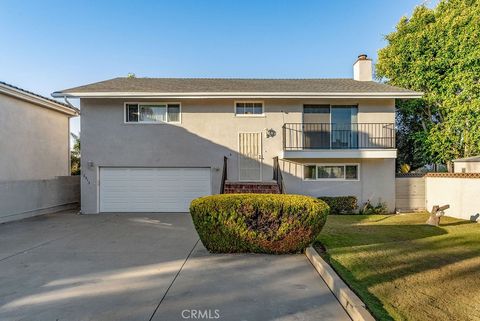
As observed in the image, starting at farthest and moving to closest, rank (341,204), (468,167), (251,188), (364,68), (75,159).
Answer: (75,159) → (364,68) → (468,167) → (341,204) → (251,188)

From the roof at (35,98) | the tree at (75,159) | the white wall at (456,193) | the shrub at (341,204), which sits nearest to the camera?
the white wall at (456,193)

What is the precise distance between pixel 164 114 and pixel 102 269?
842 centimetres

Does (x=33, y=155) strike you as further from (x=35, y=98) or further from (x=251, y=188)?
(x=251, y=188)

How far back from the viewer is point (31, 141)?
12508 millimetres

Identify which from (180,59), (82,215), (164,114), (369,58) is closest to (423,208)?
(369,58)

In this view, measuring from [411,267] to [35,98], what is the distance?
14.1 metres

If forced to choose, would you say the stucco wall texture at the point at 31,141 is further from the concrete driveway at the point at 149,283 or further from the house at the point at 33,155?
the concrete driveway at the point at 149,283

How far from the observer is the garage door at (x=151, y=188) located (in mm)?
12539

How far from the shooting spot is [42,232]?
28.4 feet

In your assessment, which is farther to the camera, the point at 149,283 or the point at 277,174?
the point at 277,174

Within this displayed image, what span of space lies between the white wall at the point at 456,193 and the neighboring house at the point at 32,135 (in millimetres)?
16493

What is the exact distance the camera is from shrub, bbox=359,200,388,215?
1239 cm

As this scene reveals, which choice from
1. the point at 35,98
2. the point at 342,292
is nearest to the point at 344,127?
the point at 342,292

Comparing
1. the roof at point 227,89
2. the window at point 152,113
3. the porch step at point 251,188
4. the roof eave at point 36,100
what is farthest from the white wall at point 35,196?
the porch step at point 251,188
